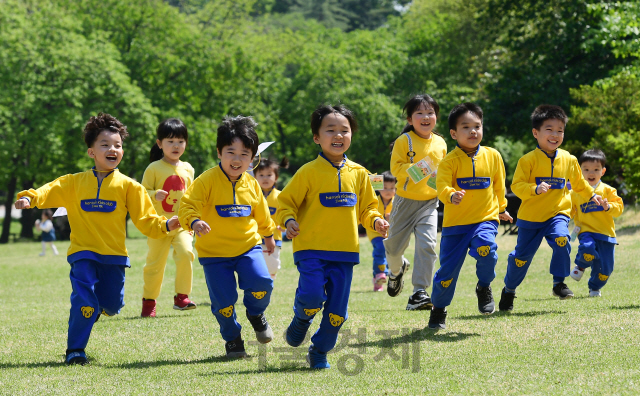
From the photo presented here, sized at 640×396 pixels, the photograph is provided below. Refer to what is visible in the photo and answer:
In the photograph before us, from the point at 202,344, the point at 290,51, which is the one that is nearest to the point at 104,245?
the point at 202,344

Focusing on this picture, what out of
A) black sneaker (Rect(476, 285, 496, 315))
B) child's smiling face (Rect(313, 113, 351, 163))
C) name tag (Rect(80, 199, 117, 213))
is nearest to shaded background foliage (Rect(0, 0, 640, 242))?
black sneaker (Rect(476, 285, 496, 315))

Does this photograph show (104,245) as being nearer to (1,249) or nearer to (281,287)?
(281,287)

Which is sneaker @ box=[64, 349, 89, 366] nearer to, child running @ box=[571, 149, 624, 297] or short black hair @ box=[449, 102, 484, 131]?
short black hair @ box=[449, 102, 484, 131]

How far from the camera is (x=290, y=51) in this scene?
44.1 m

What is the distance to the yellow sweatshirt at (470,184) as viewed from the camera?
675 cm

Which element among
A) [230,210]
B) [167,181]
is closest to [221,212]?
[230,210]

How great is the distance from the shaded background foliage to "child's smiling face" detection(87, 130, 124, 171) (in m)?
13.0

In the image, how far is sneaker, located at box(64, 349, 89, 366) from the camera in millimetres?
5832

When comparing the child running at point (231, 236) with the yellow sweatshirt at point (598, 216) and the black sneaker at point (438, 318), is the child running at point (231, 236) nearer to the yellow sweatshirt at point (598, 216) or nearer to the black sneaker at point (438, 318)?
the black sneaker at point (438, 318)

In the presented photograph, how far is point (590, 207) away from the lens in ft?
29.8

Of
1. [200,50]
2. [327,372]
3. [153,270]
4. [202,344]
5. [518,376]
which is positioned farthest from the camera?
[200,50]

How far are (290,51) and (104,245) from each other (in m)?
39.0

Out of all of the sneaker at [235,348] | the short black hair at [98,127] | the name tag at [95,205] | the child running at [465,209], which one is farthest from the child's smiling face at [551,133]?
the name tag at [95,205]

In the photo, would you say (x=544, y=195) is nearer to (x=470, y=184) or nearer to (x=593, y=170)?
(x=470, y=184)
